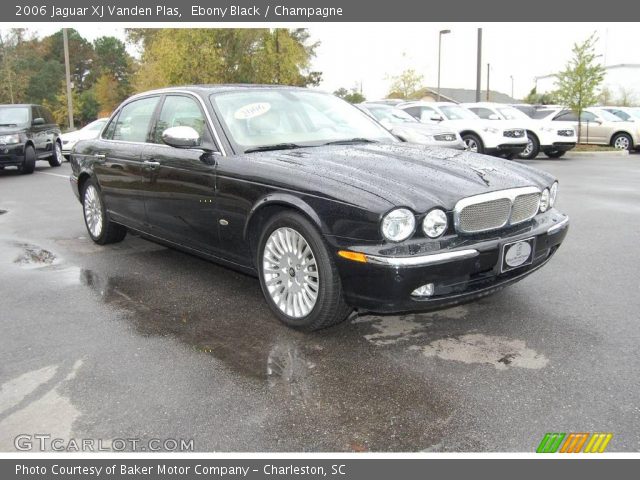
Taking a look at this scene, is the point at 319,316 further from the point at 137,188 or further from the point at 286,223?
the point at 137,188

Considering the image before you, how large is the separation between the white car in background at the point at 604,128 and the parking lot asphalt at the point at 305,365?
17072 mm

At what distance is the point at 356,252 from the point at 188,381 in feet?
3.80

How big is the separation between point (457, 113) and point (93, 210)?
1295cm

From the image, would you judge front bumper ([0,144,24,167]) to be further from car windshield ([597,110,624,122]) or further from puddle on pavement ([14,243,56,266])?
car windshield ([597,110,624,122])

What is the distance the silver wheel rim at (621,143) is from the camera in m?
20.8

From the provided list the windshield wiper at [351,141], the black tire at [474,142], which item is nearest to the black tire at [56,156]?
the black tire at [474,142]

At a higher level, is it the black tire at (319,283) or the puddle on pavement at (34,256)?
the black tire at (319,283)

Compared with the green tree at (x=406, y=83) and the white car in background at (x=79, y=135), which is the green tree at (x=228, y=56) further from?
the green tree at (x=406, y=83)

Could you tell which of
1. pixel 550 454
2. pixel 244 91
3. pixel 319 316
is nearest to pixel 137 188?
pixel 244 91

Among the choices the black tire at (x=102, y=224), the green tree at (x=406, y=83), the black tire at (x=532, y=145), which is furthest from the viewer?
the green tree at (x=406, y=83)

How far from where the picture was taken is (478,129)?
16.4m

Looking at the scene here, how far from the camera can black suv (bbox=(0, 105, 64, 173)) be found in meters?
14.2

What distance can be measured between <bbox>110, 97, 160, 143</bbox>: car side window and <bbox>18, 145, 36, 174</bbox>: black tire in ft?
32.4

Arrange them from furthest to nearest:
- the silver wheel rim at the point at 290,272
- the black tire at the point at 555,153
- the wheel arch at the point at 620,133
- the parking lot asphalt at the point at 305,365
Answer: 1. the wheel arch at the point at 620,133
2. the black tire at the point at 555,153
3. the silver wheel rim at the point at 290,272
4. the parking lot asphalt at the point at 305,365
